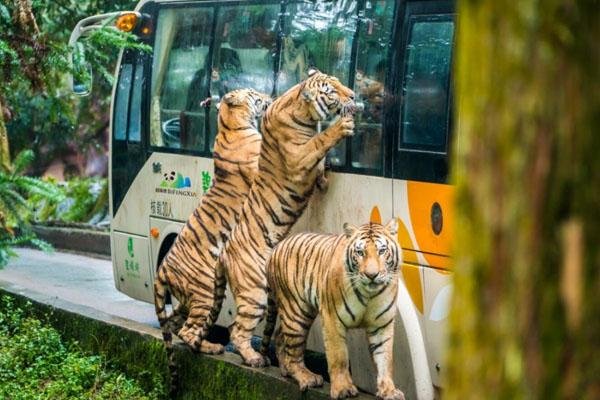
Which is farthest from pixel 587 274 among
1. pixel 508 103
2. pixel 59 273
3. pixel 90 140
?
pixel 90 140

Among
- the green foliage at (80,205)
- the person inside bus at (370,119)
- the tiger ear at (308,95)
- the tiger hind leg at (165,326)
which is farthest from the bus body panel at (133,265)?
the green foliage at (80,205)

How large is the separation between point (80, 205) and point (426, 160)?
48.6ft

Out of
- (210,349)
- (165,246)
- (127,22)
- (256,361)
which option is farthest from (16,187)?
(127,22)

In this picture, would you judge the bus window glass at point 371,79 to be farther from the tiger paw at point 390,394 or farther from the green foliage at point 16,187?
the green foliage at point 16,187

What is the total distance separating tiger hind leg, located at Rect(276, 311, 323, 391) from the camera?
833 centimetres

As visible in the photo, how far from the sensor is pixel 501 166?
2.87 m

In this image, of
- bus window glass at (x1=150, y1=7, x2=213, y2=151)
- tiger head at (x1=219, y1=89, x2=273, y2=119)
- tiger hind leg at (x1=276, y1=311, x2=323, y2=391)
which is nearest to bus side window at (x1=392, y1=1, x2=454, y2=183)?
tiger hind leg at (x1=276, y1=311, x2=323, y2=391)

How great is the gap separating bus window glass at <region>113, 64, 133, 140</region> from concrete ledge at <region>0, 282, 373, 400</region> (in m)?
1.54

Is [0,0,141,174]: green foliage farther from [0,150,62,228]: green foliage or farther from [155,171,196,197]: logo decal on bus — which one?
[155,171,196,197]: logo decal on bus

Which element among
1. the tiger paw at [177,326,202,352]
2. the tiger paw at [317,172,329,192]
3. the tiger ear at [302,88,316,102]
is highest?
the tiger ear at [302,88,316,102]

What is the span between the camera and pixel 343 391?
7832 mm

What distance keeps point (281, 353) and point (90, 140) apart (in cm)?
1554

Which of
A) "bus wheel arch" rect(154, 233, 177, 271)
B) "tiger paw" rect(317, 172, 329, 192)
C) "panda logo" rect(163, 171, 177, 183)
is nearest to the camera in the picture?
"tiger paw" rect(317, 172, 329, 192)

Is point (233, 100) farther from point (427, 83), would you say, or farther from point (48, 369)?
point (48, 369)
